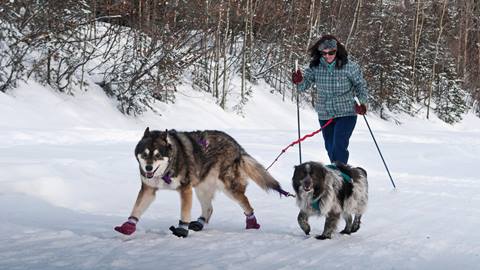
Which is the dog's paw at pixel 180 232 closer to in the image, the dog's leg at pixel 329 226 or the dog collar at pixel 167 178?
the dog collar at pixel 167 178

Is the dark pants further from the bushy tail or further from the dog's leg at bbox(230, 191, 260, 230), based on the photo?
the dog's leg at bbox(230, 191, 260, 230)

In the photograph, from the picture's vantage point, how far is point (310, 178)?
4.91 meters

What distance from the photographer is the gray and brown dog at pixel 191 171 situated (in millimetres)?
4609

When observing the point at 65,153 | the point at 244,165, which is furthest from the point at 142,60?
the point at 244,165

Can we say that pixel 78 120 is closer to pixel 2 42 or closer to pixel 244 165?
pixel 2 42

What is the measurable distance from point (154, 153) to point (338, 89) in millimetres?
2942

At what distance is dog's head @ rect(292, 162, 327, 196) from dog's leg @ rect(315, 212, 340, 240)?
9.9 inches

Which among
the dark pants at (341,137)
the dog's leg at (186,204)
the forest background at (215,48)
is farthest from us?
the forest background at (215,48)

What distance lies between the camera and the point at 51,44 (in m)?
14.7

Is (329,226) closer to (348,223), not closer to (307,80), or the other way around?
(348,223)

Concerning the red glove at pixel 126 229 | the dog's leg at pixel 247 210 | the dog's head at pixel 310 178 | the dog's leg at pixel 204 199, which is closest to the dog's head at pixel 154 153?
the red glove at pixel 126 229

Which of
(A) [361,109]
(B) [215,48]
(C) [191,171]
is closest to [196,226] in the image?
(C) [191,171]

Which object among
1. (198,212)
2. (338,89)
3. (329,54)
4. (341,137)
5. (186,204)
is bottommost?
(198,212)

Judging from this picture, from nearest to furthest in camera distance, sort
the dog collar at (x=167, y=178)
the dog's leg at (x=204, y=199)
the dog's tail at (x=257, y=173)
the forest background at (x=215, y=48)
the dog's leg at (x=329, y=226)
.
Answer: the dog collar at (x=167, y=178), the dog's leg at (x=329, y=226), the dog's leg at (x=204, y=199), the dog's tail at (x=257, y=173), the forest background at (x=215, y=48)
